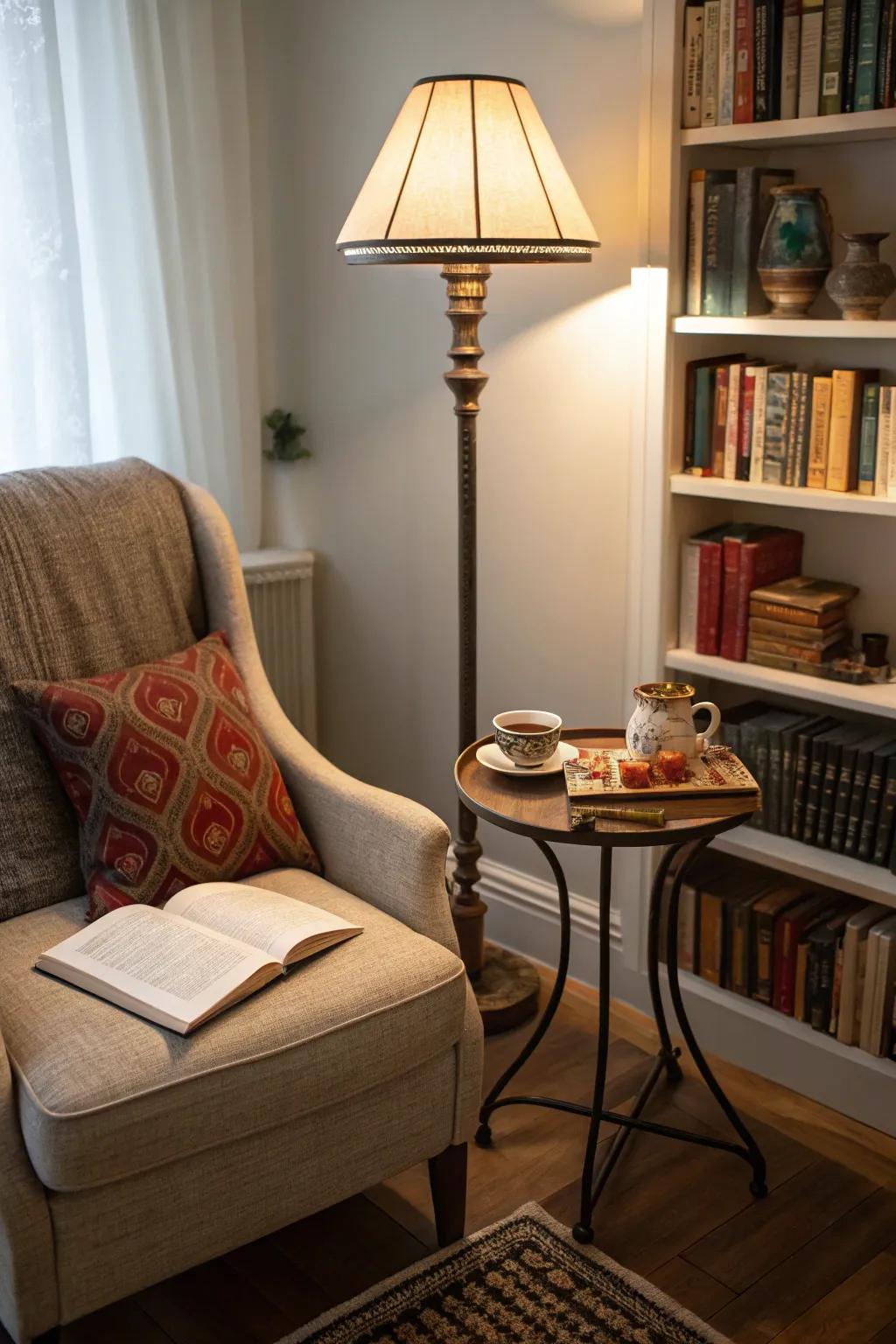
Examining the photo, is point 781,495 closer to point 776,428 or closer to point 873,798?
point 776,428

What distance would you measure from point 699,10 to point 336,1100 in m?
1.70

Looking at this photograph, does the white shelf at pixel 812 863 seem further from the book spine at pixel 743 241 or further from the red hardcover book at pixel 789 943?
the book spine at pixel 743 241

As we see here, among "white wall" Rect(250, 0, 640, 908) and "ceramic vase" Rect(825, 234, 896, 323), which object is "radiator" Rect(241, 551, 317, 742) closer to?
"white wall" Rect(250, 0, 640, 908)

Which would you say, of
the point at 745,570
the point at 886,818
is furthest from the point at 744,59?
the point at 886,818

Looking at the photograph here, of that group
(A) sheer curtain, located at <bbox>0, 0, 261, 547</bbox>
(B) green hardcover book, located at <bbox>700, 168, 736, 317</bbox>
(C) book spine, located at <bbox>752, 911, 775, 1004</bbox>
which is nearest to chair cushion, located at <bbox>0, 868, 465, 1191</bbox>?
(C) book spine, located at <bbox>752, 911, 775, 1004</bbox>

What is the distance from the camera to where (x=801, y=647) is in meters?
2.20

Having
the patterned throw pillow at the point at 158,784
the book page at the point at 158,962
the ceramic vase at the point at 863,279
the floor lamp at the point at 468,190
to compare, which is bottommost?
the book page at the point at 158,962

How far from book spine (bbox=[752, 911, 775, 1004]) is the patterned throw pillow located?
0.80m

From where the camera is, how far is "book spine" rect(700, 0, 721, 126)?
2.07 meters

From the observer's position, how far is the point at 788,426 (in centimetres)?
214

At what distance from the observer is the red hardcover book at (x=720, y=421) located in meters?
2.22

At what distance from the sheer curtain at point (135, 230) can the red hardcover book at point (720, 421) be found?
1155 millimetres

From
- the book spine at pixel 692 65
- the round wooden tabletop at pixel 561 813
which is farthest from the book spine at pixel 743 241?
the round wooden tabletop at pixel 561 813

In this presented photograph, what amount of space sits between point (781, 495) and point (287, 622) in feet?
4.30
